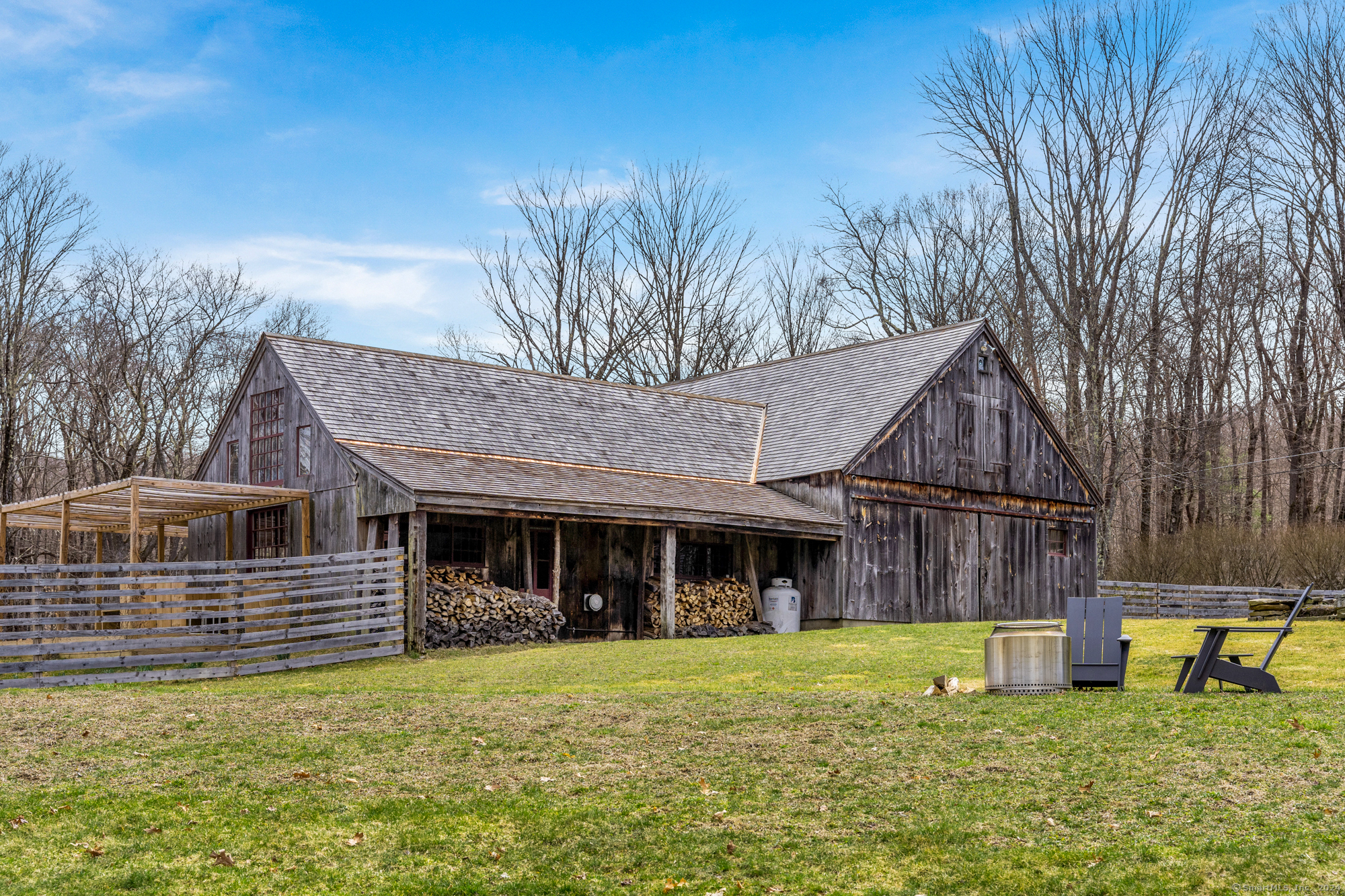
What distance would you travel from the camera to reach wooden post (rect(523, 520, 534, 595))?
20.9 metres

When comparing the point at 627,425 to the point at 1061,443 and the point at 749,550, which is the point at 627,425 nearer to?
the point at 749,550

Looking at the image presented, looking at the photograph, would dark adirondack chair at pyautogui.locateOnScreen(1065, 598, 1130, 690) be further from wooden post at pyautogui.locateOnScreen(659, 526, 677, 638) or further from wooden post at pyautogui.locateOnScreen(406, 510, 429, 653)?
wooden post at pyautogui.locateOnScreen(659, 526, 677, 638)

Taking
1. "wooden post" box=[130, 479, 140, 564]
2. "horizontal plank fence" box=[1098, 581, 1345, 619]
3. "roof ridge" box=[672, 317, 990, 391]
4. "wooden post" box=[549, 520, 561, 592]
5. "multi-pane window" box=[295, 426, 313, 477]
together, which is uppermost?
"roof ridge" box=[672, 317, 990, 391]

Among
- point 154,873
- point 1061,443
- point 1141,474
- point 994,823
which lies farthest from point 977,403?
point 154,873

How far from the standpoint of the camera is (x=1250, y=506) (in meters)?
41.0

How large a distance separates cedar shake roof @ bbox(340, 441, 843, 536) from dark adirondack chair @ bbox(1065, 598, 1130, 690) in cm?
961

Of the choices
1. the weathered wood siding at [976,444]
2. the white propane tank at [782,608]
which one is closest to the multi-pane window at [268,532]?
the white propane tank at [782,608]

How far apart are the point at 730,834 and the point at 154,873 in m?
3.18

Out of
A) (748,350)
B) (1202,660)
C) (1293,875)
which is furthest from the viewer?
(748,350)

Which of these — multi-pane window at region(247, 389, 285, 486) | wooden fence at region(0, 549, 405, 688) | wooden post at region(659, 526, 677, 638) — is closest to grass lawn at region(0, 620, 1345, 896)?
wooden fence at region(0, 549, 405, 688)

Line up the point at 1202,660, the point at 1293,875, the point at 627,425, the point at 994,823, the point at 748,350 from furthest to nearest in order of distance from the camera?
the point at 748,350
the point at 627,425
the point at 1202,660
the point at 994,823
the point at 1293,875

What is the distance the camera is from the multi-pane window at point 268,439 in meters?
22.2

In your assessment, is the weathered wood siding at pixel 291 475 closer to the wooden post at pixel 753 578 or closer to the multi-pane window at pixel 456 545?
the multi-pane window at pixel 456 545

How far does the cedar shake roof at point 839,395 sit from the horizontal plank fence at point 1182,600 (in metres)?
6.14
